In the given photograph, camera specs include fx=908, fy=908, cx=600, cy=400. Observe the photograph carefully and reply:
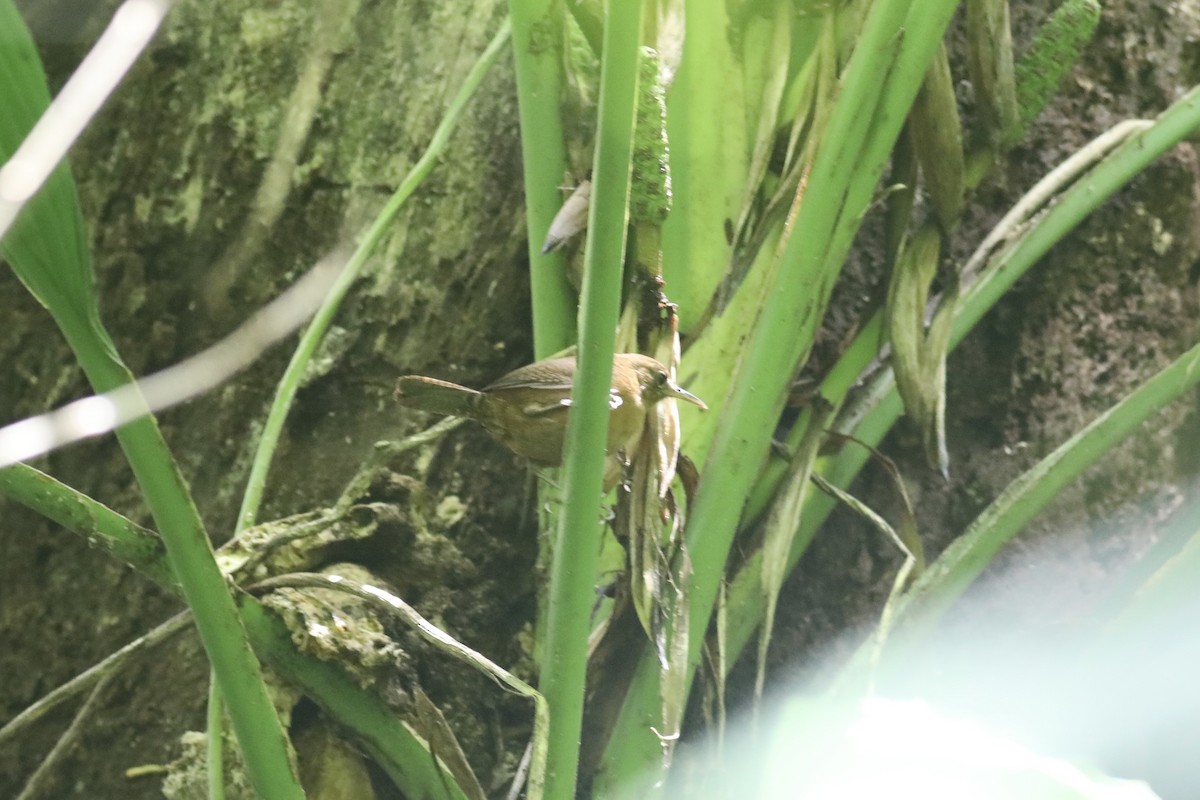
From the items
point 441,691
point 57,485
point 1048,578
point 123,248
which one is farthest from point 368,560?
point 1048,578

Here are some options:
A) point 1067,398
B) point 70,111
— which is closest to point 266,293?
point 70,111

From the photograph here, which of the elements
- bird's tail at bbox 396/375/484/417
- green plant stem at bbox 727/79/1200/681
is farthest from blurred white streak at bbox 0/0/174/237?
green plant stem at bbox 727/79/1200/681

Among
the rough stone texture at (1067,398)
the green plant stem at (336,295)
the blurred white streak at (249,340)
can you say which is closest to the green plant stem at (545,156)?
the green plant stem at (336,295)

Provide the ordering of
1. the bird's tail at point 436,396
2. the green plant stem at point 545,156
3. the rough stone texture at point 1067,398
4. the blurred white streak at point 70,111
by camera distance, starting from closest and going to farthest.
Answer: the blurred white streak at point 70,111
the bird's tail at point 436,396
the green plant stem at point 545,156
the rough stone texture at point 1067,398

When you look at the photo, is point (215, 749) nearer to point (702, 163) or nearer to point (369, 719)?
point (369, 719)

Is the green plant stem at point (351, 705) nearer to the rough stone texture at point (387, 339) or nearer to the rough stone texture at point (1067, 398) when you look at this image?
the rough stone texture at point (387, 339)

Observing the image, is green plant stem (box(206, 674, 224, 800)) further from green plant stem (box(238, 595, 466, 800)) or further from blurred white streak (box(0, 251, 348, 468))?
blurred white streak (box(0, 251, 348, 468))
